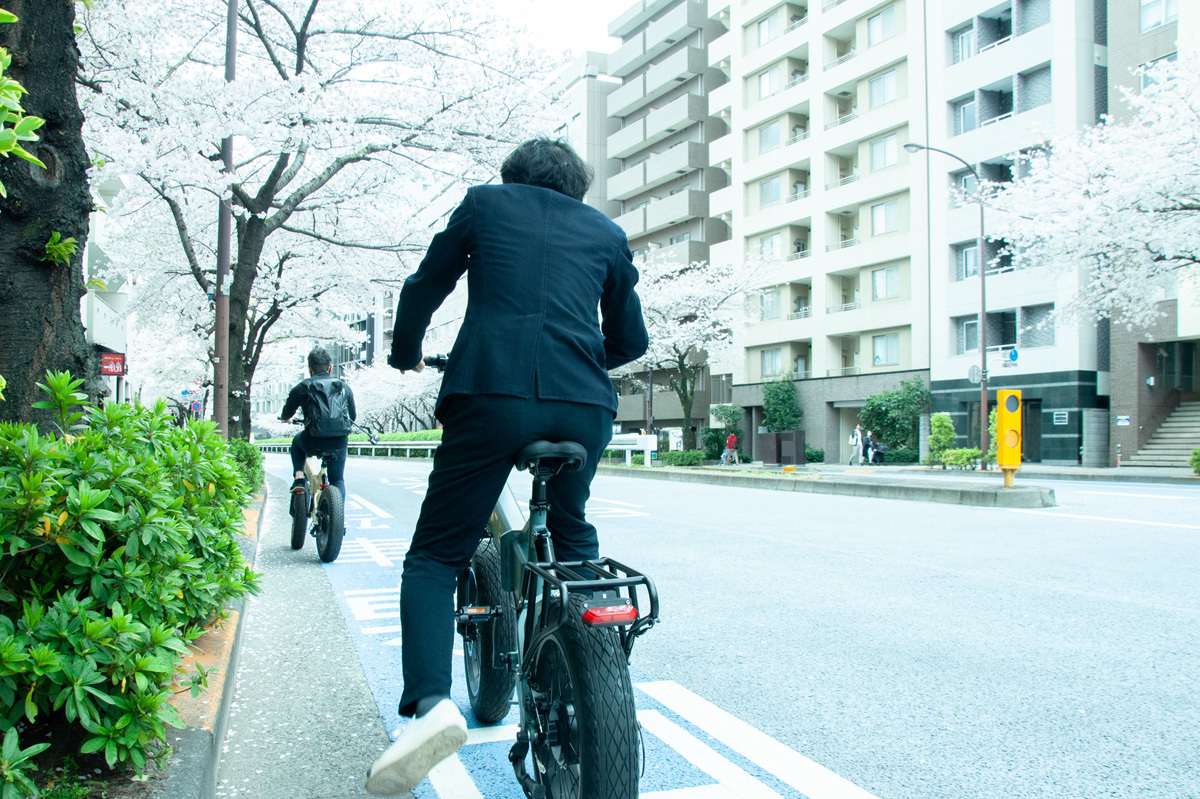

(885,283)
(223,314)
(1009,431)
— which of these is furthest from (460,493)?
(885,283)

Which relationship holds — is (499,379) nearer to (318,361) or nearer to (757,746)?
(757,746)

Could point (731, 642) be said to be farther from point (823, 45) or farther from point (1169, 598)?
point (823, 45)

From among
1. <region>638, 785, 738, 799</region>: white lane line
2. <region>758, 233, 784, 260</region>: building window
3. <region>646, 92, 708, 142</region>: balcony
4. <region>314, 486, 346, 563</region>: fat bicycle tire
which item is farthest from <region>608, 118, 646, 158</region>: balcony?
<region>638, 785, 738, 799</region>: white lane line

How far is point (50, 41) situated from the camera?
11.0 feet

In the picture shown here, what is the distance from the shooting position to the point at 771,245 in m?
43.1

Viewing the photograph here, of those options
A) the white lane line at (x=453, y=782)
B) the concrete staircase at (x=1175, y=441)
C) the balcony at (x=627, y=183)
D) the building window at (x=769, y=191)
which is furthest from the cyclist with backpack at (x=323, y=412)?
the balcony at (x=627, y=183)

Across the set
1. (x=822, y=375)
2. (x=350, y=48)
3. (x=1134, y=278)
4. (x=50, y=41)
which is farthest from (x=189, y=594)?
(x=822, y=375)

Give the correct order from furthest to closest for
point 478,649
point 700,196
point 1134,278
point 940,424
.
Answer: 1. point 700,196
2. point 940,424
3. point 1134,278
4. point 478,649

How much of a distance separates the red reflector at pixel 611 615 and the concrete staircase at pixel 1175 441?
29439 mm

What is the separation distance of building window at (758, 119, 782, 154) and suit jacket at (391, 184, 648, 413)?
43.3m

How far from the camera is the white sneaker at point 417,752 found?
A: 6.50 ft

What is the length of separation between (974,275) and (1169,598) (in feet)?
97.5

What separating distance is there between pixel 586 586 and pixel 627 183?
53490 millimetres

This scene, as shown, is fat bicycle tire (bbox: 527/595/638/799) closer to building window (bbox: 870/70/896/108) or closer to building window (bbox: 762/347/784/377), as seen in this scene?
building window (bbox: 870/70/896/108)
